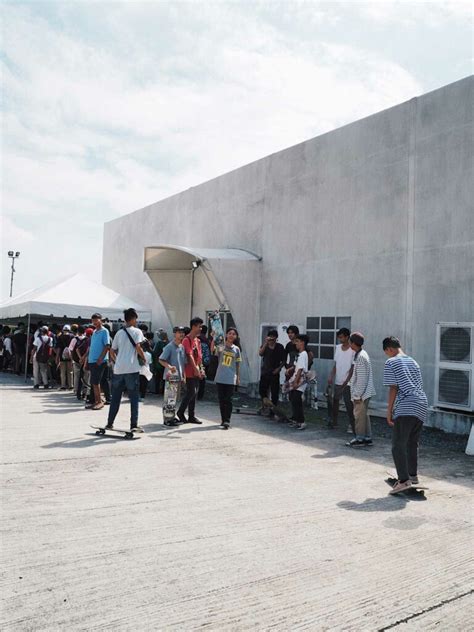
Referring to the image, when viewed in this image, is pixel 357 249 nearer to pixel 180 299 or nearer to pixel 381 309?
pixel 381 309

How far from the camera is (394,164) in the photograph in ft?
37.6

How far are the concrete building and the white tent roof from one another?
1.64m

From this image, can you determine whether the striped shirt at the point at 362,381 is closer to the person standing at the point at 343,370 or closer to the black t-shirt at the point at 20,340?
the person standing at the point at 343,370

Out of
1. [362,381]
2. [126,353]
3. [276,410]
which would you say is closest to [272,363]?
[276,410]

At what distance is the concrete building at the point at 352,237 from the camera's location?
33.8 feet

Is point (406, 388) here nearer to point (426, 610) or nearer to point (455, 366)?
point (426, 610)

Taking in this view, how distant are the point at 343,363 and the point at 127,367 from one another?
11.5 feet

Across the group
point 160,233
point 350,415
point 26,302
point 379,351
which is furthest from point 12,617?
point 160,233

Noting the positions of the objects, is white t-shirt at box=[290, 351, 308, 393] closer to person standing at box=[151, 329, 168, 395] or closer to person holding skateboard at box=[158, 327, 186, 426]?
person holding skateboard at box=[158, 327, 186, 426]

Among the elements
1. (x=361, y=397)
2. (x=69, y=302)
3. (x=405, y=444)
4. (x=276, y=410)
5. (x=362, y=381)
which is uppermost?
(x=69, y=302)

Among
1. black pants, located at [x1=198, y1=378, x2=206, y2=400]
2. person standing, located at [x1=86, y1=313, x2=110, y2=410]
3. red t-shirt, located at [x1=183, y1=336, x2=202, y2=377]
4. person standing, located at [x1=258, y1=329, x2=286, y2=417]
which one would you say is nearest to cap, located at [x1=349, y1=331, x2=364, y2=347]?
person standing, located at [x1=258, y1=329, x2=286, y2=417]

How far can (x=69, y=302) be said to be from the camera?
52.2ft

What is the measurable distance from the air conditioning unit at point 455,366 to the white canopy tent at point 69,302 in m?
9.39

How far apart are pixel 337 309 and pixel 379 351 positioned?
1.62 metres
